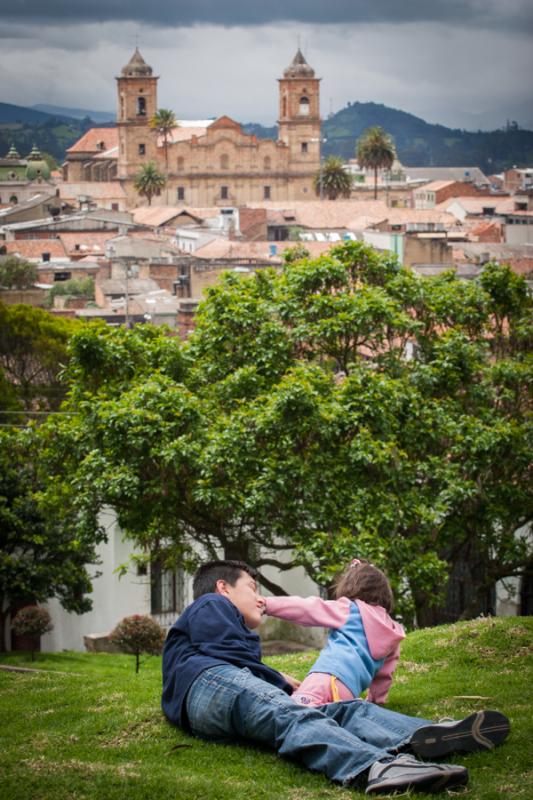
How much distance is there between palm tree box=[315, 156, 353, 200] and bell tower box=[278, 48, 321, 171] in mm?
12998

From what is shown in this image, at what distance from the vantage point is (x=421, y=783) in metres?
5.45

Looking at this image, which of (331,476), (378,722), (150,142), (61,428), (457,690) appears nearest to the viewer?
(378,722)

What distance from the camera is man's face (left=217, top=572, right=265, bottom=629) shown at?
21.8 ft

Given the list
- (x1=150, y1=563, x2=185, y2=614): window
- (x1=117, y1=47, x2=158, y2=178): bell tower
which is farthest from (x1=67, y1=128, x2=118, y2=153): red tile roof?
(x1=150, y1=563, x2=185, y2=614): window

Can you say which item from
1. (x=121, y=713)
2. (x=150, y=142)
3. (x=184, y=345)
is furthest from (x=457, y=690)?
(x=150, y=142)

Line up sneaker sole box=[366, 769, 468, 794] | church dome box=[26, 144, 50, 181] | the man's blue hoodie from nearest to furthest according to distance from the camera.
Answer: sneaker sole box=[366, 769, 468, 794], the man's blue hoodie, church dome box=[26, 144, 50, 181]

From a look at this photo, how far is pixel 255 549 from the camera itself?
16.1 meters

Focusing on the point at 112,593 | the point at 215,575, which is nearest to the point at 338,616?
the point at 215,575

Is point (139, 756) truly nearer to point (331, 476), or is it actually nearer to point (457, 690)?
point (457, 690)

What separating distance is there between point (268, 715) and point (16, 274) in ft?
203

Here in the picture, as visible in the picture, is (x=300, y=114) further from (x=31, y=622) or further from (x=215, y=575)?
(x=215, y=575)

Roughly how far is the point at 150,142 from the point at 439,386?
12710 centimetres

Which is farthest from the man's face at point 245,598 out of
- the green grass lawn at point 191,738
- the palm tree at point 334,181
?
the palm tree at point 334,181

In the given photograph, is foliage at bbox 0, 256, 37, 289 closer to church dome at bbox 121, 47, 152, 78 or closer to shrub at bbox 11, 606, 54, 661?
shrub at bbox 11, 606, 54, 661
